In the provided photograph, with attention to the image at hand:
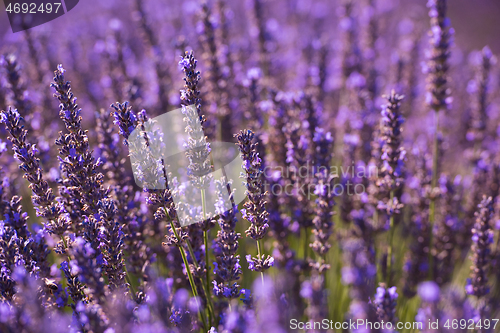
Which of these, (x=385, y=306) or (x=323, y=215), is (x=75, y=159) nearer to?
Answer: (x=323, y=215)

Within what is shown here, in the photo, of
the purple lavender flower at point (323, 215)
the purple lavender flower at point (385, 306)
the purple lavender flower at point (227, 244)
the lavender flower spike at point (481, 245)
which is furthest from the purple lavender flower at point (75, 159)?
Result: the lavender flower spike at point (481, 245)

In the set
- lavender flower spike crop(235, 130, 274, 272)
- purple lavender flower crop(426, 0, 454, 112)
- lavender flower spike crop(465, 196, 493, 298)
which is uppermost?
purple lavender flower crop(426, 0, 454, 112)

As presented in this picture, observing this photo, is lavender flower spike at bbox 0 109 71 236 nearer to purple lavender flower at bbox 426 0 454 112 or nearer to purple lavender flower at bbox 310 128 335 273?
purple lavender flower at bbox 310 128 335 273

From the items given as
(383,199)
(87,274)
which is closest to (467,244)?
(383,199)

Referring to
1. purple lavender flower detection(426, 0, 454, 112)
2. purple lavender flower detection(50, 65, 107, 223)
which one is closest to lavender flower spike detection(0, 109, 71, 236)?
purple lavender flower detection(50, 65, 107, 223)

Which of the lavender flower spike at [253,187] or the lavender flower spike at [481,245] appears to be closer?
the lavender flower spike at [253,187]

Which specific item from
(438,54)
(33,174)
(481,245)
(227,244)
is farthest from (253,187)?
(438,54)

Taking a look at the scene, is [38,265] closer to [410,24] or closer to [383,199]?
[383,199]

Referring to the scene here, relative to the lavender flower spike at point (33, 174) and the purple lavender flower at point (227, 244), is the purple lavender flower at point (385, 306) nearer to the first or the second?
the purple lavender flower at point (227, 244)
